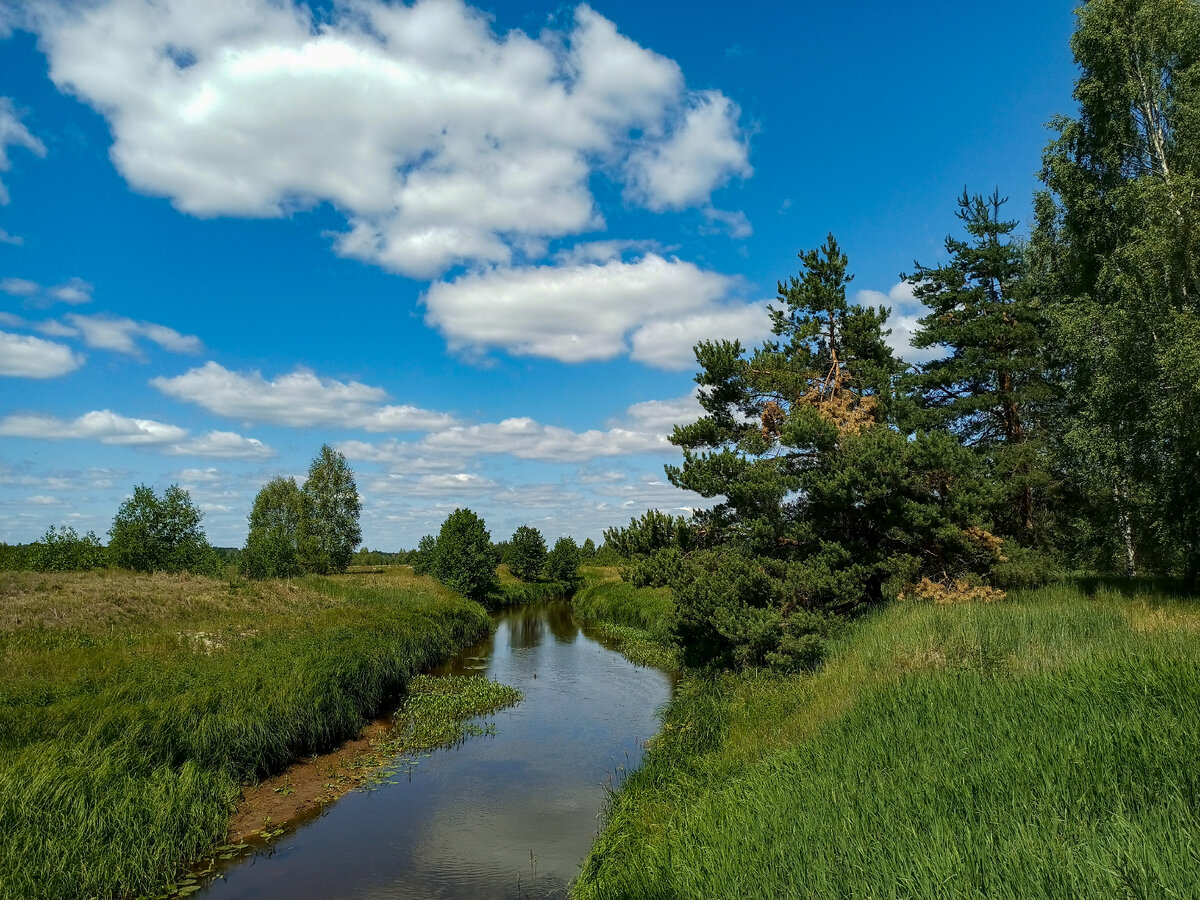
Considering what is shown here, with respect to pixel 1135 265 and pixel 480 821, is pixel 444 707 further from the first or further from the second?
pixel 1135 265

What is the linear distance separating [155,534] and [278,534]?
23857 mm

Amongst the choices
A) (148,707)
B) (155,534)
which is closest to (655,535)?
(148,707)

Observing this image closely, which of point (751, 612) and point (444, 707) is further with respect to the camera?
point (444, 707)

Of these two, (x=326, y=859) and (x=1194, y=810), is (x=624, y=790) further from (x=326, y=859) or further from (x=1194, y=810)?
(x=1194, y=810)

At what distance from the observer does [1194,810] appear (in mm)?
4660

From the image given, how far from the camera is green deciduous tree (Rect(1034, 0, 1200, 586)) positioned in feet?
46.6

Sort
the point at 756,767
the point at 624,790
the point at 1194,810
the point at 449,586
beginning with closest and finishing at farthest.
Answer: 1. the point at 1194,810
2. the point at 756,767
3. the point at 624,790
4. the point at 449,586

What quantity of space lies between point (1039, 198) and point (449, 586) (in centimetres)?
4279

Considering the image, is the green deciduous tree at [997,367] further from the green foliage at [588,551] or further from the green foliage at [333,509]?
the green foliage at [588,551]

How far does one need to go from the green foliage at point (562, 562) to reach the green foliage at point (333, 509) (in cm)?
2228

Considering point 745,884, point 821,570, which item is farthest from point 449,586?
point 745,884

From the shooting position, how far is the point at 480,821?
1147 centimetres

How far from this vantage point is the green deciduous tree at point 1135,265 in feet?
46.6

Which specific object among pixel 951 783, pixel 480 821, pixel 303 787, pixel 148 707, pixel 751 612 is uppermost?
pixel 751 612
